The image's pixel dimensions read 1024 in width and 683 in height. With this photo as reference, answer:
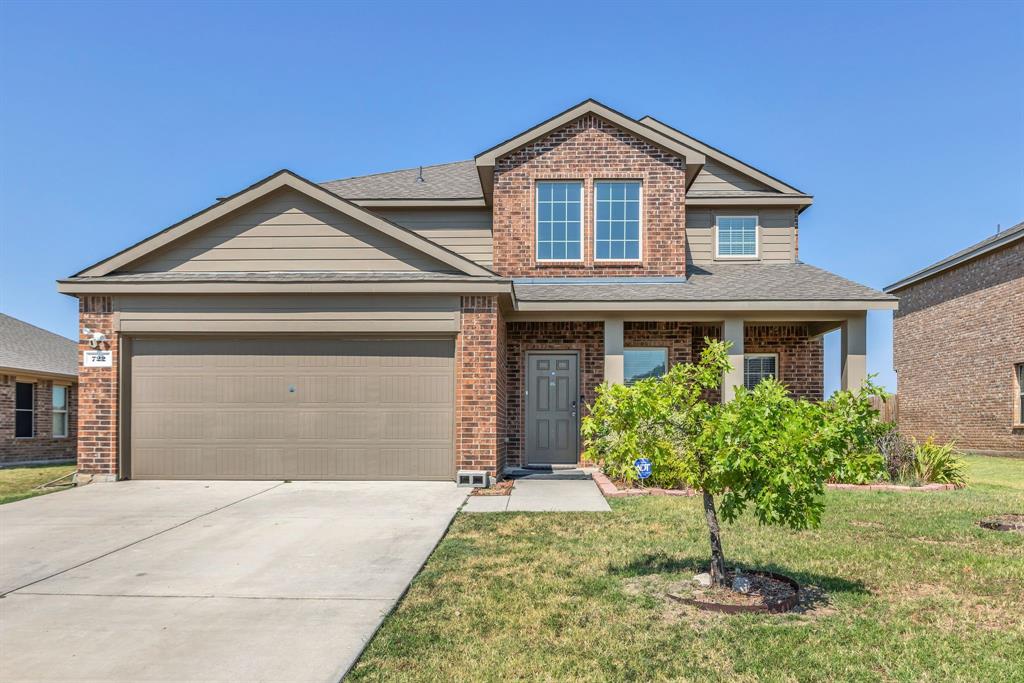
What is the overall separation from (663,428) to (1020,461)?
16606 millimetres

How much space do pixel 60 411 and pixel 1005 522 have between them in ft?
71.8

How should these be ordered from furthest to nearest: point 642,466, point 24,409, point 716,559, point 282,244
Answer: point 24,409 < point 282,244 < point 642,466 < point 716,559

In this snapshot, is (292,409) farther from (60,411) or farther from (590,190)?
(60,411)

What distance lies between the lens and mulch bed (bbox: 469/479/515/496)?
35.1 feet

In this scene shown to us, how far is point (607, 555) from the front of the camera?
6809 mm

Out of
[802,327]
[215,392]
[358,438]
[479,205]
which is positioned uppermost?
[479,205]

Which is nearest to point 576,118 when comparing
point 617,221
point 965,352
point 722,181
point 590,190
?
point 590,190

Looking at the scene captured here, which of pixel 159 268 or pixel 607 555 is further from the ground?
pixel 159 268

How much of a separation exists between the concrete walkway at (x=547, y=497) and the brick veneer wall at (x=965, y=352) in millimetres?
13471

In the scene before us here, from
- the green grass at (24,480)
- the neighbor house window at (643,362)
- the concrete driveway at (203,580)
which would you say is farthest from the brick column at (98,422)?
the neighbor house window at (643,362)

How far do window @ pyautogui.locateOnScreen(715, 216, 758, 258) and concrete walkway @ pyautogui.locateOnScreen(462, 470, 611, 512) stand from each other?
6.38m

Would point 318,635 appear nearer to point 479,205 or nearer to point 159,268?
point 159,268

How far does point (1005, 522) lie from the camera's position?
28.0 ft

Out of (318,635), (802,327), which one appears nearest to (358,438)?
(318,635)
